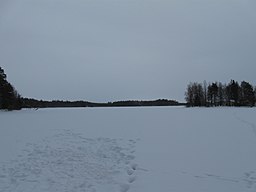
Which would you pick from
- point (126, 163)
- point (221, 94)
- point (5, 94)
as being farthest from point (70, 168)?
point (221, 94)

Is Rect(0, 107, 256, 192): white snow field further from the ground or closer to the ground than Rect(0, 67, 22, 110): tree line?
closer to the ground

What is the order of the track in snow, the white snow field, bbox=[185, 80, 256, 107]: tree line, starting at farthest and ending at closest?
bbox=[185, 80, 256, 107]: tree line, the white snow field, the track in snow

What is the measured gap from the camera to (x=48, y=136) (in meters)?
17.1

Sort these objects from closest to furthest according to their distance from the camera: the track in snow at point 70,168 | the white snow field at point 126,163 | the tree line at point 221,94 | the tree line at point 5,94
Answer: the track in snow at point 70,168 < the white snow field at point 126,163 < the tree line at point 5,94 < the tree line at point 221,94

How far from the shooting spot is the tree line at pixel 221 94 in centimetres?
11060

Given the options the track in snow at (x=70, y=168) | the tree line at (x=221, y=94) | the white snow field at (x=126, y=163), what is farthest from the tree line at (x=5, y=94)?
the tree line at (x=221, y=94)

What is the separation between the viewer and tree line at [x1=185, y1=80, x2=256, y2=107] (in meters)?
111

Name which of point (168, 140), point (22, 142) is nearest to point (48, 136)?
point (22, 142)

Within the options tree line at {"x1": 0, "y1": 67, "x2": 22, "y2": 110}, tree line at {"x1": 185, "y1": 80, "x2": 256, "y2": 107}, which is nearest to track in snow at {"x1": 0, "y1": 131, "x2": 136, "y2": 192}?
tree line at {"x1": 0, "y1": 67, "x2": 22, "y2": 110}

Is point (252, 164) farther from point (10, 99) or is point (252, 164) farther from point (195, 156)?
point (10, 99)

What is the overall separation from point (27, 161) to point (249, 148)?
10.4 meters

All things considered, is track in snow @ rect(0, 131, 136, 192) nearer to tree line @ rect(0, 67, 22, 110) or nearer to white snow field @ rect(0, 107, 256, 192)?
white snow field @ rect(0, 107, 256, 192)

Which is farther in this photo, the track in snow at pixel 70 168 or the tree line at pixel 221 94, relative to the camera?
the tree line at pixel 221 94

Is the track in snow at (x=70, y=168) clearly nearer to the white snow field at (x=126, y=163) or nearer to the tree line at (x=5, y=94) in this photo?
the white snow field at (x=126, y=163)
